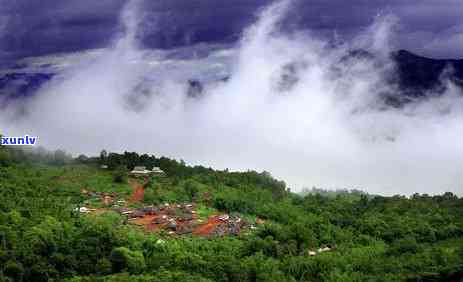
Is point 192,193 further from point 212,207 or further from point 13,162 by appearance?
point 13,162

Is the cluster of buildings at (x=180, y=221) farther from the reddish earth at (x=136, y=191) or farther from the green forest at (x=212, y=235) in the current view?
the reddish earth at (x=136, y=191)

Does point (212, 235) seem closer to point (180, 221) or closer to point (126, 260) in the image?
point (180, 221)

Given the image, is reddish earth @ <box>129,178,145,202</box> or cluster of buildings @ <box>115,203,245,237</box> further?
reddish earth @ <box>129,178,145,202</box>

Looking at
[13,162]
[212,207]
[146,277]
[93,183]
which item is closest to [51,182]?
[93,183]

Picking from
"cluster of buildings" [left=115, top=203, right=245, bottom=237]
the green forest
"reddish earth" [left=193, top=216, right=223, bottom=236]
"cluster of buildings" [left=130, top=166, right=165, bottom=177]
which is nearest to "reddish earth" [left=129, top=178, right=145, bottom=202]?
the green forest

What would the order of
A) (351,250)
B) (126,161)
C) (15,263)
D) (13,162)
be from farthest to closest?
(126,161)
(13,162)
(351,250)
(15,263)

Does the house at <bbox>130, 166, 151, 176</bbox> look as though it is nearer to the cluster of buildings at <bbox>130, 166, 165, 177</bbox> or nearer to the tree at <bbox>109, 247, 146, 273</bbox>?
the cluster of buildings at <bbox>130, 166, 165, 177</bbox>

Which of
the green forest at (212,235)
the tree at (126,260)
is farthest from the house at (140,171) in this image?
the tree at (126,260)
